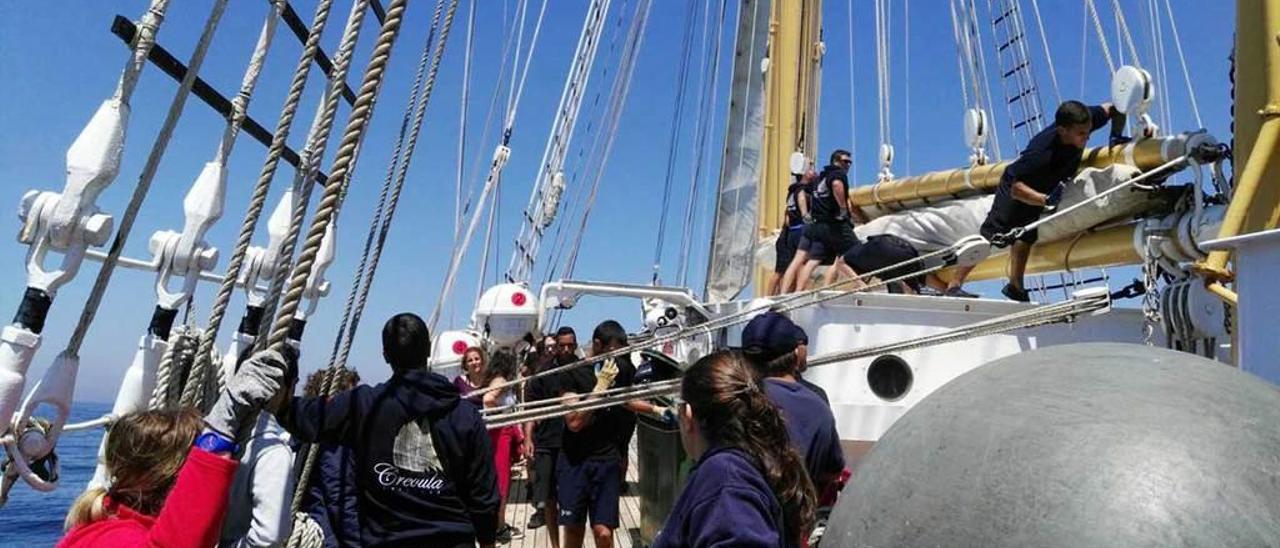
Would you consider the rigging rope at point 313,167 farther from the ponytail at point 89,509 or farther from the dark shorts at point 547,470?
the dark shorts at point 547,470

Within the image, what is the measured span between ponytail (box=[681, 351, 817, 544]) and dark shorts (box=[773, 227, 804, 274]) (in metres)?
5.52

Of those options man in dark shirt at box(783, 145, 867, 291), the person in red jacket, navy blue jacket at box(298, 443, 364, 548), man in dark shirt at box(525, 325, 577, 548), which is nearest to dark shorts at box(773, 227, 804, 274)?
man in dark shirt at box(783, 145, 867, 291)

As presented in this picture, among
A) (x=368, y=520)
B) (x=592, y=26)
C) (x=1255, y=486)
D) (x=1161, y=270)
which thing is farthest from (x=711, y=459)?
(x=592, y=26)

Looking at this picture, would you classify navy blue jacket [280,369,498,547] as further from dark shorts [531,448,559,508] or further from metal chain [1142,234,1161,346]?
metal chain [1142,234,1161,346]

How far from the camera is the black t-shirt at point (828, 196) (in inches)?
240

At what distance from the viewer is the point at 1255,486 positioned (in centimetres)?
105

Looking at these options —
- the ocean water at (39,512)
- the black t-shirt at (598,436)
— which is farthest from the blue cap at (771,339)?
the ocean water at (39,512)

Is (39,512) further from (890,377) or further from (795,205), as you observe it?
(890,377)

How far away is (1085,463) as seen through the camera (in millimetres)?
1073

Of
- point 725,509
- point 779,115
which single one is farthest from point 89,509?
point 779,115

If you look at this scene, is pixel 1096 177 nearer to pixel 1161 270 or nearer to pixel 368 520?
pixel 1161 270

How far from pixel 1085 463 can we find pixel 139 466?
1588mm

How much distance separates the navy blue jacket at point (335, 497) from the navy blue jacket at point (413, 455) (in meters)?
0.07

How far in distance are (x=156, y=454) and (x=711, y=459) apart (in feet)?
3.42
